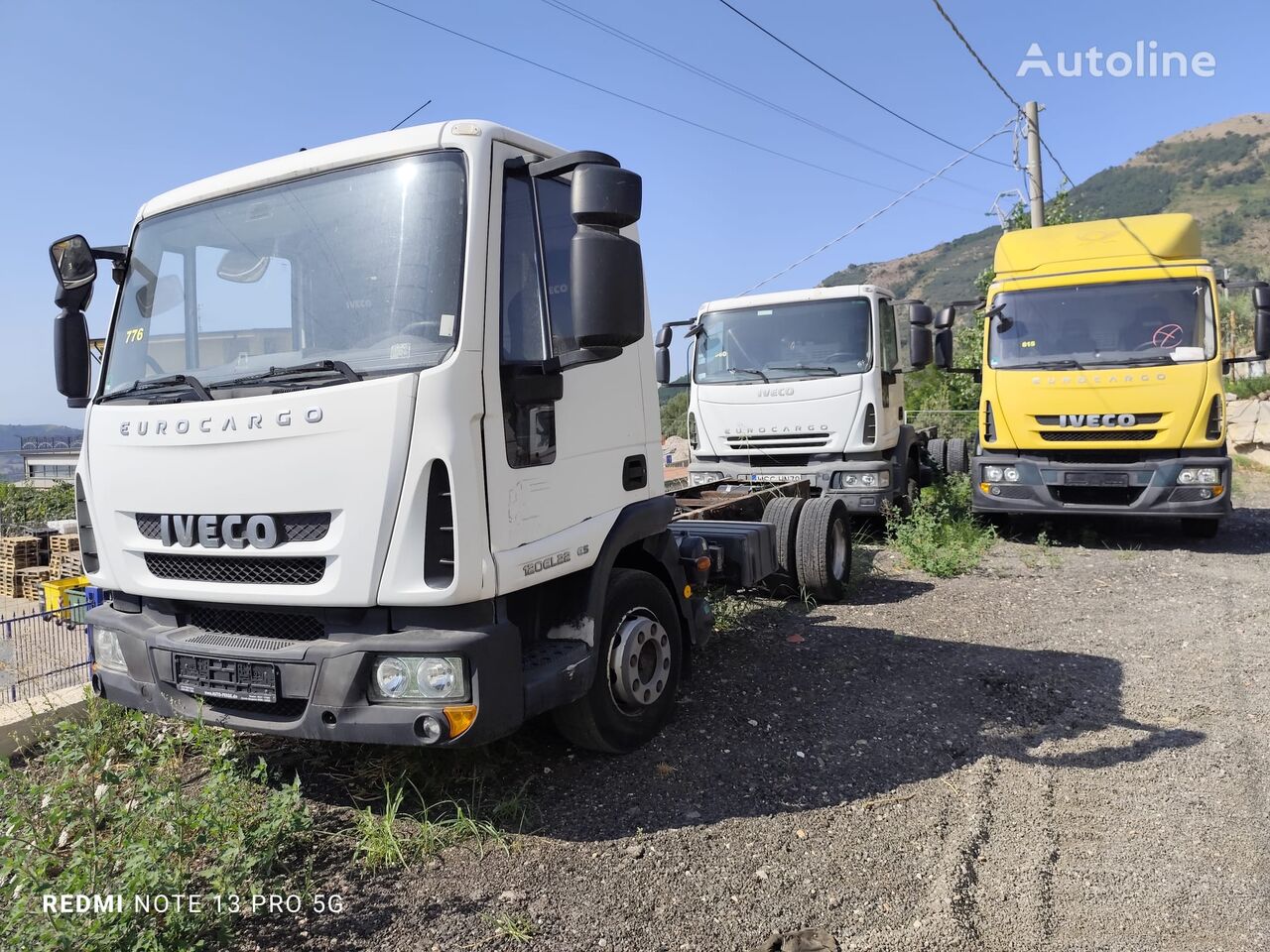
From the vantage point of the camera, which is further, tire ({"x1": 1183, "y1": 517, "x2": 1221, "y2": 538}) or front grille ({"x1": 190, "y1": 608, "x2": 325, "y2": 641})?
tire ({"x1": 1183, "y1": 517, "x2": 1221, "y2": 538})

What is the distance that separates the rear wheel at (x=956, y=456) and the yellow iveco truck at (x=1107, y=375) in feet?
14.6

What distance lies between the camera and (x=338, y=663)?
2941 mm

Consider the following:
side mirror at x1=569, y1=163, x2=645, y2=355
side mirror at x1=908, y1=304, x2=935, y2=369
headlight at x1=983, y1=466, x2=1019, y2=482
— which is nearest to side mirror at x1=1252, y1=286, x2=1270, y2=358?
headlight at x1=983, y1=466, x2=1019, y2=482

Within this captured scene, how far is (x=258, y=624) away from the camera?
10.6 feet

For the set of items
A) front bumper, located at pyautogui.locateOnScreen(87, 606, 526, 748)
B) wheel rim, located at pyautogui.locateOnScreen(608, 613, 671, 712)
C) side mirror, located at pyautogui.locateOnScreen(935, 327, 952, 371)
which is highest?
side mirror, located at pyautogui.locateOnScreen(935, 327, 952, 371)

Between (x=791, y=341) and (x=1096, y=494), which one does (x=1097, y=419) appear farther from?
(x=791, y=341)

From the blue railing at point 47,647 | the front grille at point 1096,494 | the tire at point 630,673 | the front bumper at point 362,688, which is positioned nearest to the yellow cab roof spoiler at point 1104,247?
the front grille at point 1096,494

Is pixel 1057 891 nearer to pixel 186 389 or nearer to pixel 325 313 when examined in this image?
pixel 325 313

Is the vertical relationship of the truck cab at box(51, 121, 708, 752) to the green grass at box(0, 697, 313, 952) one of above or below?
above

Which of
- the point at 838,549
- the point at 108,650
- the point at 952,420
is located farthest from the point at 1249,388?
the point at 108,650

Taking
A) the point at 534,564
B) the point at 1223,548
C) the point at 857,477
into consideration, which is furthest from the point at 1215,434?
the point at 534,564

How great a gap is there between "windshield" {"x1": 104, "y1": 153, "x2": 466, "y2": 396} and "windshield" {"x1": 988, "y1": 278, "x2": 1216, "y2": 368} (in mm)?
7627

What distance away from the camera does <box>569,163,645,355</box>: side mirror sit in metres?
2.99

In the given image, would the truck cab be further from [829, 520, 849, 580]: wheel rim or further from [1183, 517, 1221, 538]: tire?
[1183, 517, 1221, 538]: tire
